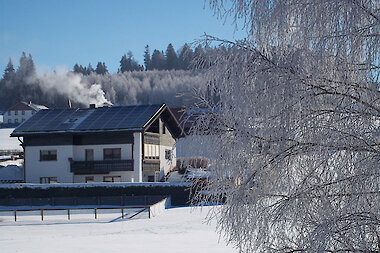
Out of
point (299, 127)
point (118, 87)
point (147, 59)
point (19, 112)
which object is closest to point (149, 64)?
point (147, 59)

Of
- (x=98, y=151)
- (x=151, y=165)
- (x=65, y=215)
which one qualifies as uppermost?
(x=98, y=151)

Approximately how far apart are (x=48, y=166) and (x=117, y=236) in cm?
2065

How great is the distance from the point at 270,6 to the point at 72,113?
36.2m

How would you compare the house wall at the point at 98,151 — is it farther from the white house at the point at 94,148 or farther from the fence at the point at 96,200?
the fence at the point at 96,200

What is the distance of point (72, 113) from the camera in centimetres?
3956

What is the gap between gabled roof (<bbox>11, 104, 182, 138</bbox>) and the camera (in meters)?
35.5

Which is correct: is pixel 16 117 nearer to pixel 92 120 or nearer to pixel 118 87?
pixel 118 87

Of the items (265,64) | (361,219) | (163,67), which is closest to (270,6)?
(265,64)

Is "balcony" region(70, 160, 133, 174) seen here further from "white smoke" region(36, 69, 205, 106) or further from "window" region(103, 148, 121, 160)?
"white smoke" region(36, 69, 205, 106)

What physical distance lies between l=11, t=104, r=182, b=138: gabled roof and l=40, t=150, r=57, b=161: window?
1.58m

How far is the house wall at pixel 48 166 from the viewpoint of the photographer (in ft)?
116

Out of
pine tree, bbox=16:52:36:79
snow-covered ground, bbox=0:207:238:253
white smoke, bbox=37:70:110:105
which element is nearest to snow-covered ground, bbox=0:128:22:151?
white smoke, bbox=37:70:110:105

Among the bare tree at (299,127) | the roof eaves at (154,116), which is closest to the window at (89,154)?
the roof eaves at (154,116)

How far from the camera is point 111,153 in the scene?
35500 mm
